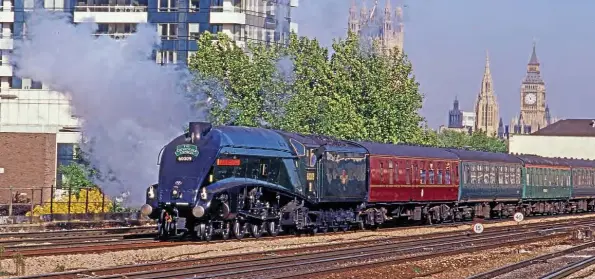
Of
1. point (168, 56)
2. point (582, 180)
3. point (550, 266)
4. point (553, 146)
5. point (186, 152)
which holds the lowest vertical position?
point (550, 266)

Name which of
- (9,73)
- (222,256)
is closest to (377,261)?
(222,256)

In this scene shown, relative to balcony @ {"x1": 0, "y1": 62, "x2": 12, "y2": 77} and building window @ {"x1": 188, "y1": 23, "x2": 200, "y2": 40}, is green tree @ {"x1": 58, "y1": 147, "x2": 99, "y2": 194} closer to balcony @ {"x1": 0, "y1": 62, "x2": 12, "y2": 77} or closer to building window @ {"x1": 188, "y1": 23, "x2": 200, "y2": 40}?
balcony @ {"x1": 0, "y1": 62, "x2": 12, "y2": 77}

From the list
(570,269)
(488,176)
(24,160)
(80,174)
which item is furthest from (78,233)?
(488,176)

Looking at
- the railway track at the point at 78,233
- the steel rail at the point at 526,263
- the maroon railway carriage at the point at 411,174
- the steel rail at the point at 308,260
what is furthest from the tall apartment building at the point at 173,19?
the steel rail at the point at 526,263

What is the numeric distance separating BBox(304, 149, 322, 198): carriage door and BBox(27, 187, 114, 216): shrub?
1084 centimetres

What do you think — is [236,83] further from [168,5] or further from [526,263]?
[168,5]

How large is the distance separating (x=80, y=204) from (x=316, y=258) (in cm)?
1896

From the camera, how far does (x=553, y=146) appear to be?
137375 mm

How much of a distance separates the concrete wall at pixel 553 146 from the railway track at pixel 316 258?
9771cm

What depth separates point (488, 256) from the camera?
105 feet

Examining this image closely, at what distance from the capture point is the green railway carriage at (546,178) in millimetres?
61000

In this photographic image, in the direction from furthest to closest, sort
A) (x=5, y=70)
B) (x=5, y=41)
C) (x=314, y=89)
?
(x=5, y=70) → (x=5, y=41) → (x=314, y=89)

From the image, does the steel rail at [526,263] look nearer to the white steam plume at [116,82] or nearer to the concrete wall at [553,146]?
the white steam plume at [116,82]

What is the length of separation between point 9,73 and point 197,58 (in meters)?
36.2
